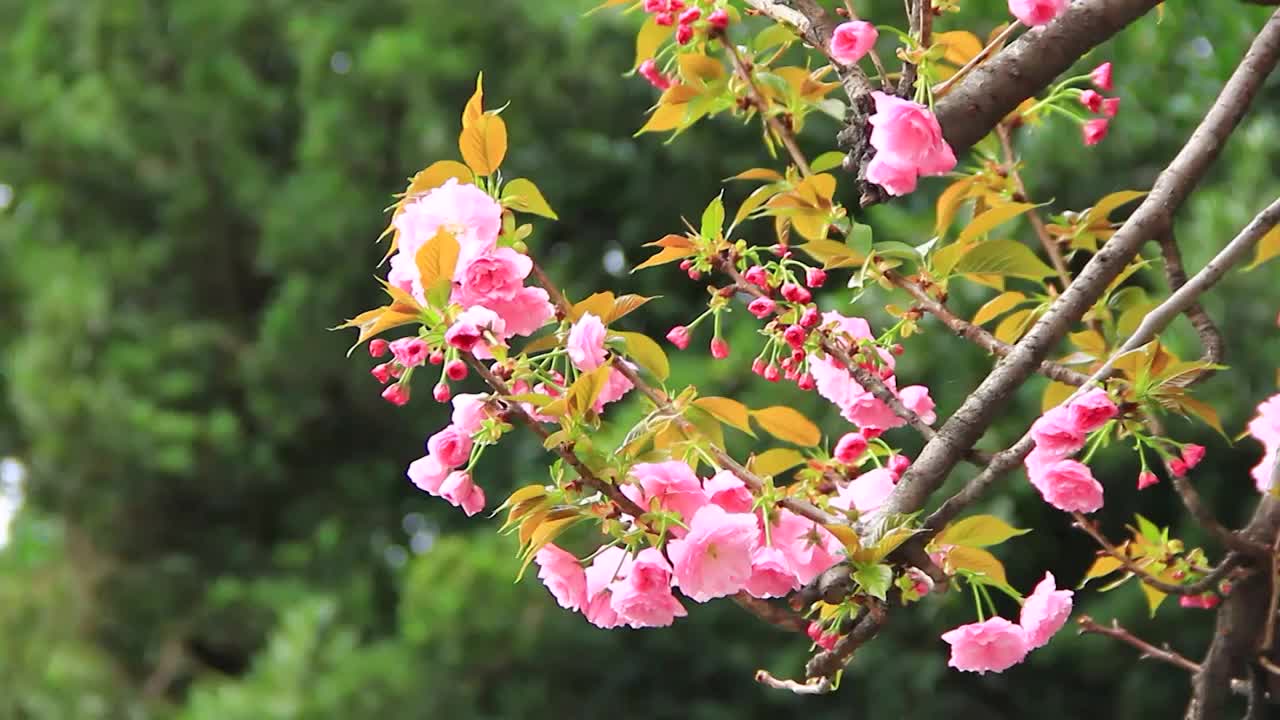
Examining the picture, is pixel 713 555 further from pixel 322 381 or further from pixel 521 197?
pixel 322 381

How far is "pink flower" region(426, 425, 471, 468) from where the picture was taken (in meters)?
0.73

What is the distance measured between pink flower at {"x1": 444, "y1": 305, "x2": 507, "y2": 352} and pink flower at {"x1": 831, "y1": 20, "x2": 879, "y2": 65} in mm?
233

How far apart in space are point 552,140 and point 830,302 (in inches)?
50.5

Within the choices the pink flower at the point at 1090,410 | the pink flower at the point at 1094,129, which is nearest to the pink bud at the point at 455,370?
the pink flower at the point at 1090,410

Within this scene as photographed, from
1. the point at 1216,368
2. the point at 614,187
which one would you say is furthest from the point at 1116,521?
the point at 1216,368

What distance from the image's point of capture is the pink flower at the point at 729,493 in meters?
0.75

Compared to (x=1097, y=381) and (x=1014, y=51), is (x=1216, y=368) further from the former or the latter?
(x=1014, y=51)

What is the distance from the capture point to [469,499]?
76 cm

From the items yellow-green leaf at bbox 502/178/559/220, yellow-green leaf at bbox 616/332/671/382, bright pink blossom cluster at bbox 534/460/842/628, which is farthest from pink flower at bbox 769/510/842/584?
yellow-green leaf at bbox 502/178/559/220

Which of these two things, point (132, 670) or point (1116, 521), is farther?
point (132, 670)

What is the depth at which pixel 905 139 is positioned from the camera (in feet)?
2.28

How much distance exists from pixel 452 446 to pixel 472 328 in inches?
3.6

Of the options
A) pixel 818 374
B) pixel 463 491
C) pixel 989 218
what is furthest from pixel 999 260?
pixel 463 491

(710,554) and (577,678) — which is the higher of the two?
(710,554)
